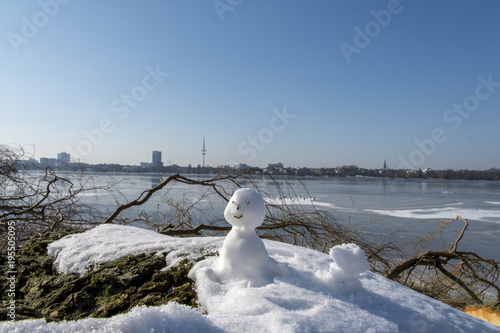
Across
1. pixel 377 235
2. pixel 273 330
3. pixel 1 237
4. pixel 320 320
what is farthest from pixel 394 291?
pixel 377 235

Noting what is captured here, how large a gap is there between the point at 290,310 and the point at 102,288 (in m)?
1.20

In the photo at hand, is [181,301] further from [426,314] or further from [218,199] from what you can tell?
[218,199]

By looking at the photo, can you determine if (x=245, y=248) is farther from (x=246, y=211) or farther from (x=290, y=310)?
(x=290, y=310)

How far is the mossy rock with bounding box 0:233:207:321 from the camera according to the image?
1.57 m

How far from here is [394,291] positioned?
5.29 ft

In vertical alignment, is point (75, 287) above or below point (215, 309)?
below

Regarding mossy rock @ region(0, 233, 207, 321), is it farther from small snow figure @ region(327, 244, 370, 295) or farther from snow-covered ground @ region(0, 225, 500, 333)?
small snow figure @ region(327, 244, 370, 295)

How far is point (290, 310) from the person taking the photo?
1306mm

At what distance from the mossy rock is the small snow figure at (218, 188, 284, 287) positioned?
257 mm

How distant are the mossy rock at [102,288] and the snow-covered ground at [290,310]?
0.09 metres

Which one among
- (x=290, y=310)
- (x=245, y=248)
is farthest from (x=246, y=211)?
(x=290, y=310)

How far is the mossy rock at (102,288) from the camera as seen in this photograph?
1.57m

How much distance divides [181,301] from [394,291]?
117cm

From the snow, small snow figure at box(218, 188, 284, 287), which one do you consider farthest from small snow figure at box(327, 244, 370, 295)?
small snow figure at box(218, 188, 284, 287)
